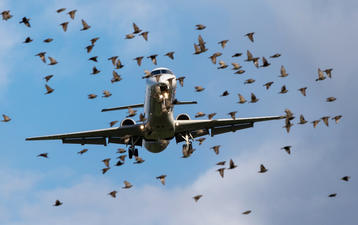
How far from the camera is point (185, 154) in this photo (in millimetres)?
35500

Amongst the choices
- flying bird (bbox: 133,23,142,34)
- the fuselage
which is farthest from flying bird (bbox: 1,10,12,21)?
the fuselage

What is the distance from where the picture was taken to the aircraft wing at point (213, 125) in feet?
171

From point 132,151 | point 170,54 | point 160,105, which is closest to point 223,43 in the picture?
point 170,54

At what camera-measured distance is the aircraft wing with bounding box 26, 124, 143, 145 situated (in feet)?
171

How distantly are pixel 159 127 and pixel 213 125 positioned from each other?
A: 6.33 metres

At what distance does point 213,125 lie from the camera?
175 feet

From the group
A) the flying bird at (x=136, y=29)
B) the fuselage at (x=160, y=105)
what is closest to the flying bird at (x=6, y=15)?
the flying bird at (x=136, y=29)

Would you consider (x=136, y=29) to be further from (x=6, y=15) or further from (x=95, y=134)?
Result: (x=95, y=134)

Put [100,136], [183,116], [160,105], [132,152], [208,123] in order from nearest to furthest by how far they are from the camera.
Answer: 1. [160,105]
2. [208,123]
3. [183,116]
4. [132,152]
5. [100,136]

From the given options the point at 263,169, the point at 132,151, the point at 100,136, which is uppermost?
the point at 100,136

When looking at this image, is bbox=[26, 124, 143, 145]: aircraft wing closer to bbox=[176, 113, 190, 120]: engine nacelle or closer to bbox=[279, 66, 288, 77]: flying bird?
bbox=[176, 113, 190, 120]: engine nacelle

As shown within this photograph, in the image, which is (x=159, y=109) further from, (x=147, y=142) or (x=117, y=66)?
(x=117, y=66)

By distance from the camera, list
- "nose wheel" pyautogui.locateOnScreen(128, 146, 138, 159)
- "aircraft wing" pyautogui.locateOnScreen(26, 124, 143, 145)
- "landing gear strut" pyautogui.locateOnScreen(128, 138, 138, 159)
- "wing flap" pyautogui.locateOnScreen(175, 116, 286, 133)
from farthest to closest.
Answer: "nose wheel" pyautogui.locateOnScreen(128, 146, 138, 159), "landing gear strut" pyautogui.locateOnScreen(128, 138, 138, 159), "aircraft wing" pyautogui.locateOnScreen(26, 124, 143, 145), "wing flap" pyautogui.locateOnScreen(175, 116, 286, 133)

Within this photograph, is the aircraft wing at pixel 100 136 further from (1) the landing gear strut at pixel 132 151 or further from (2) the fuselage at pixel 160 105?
(2) the fuselage at pixel 160 105
